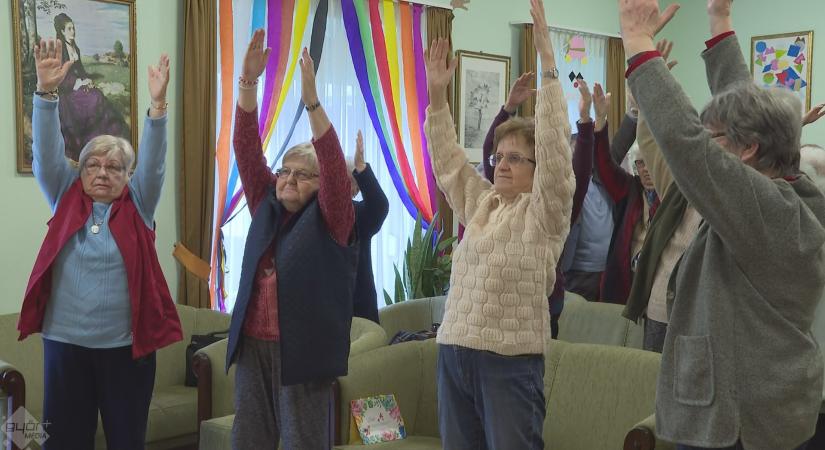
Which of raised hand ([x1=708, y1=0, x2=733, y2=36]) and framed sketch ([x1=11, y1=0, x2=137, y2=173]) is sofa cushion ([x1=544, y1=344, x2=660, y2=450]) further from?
framed sketch ([x1=11, y1=0, x2=137, y2=173])

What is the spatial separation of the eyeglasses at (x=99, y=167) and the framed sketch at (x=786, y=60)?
5.50 metres

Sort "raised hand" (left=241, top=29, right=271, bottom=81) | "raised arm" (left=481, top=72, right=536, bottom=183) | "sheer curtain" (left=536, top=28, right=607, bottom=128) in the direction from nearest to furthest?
"raised hand" (left=241, top=29, right=271, bottom=81), "raised arm" (left=481, top=72, right=536, bottom=183), "sheer curtain" (left=536, top=28, right=607, bottom=128)

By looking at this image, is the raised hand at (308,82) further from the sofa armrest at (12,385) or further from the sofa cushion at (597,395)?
the sofa armrest at (12,385)

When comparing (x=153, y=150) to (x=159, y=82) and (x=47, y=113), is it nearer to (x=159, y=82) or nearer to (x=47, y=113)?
(x=159, y=82)

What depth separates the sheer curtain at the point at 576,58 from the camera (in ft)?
22.7

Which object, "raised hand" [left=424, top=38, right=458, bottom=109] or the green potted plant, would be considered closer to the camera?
"raised hand" [left=424, top=38, right=458, bottom=109]

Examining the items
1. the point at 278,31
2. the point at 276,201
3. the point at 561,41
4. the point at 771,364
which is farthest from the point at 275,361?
the point at 561,41

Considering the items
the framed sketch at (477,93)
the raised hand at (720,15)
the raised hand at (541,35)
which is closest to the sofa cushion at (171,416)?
the raised hand at (541,35)

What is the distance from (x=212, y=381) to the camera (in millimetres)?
3367

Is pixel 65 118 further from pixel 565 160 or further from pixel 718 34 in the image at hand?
pixel 718 34

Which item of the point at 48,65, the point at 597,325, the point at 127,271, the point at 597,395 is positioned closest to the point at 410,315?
the point at 597,325

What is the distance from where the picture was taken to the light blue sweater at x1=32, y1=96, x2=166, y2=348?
269 centimetres

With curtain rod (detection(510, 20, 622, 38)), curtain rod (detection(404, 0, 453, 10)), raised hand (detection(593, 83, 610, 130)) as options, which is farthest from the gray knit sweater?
curtain rod (detection(510, 20, 622, 38))

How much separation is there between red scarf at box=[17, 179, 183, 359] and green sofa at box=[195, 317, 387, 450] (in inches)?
20.3
